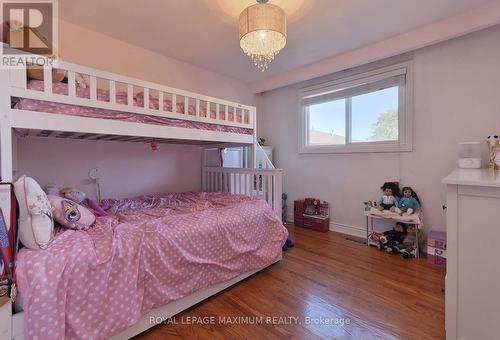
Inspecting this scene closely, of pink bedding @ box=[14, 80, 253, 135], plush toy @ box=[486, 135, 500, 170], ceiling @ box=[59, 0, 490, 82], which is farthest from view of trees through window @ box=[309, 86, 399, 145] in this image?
pink bedding @ box=[14, 80, 253, 135]

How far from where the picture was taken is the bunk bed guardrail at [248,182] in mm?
2350

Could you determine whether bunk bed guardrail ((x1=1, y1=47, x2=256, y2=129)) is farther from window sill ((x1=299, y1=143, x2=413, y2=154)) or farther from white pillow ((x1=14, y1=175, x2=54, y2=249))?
window sill ((x1=299, y1=143, x2=413, y2=154))

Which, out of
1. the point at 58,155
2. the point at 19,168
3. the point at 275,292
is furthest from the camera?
the point at 58,155

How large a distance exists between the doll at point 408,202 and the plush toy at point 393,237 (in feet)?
0.61

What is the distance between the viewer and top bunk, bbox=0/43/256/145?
1.22 metres

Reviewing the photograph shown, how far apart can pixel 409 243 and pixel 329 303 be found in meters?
1.48

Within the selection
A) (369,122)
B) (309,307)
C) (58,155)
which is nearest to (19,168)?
(58,155)

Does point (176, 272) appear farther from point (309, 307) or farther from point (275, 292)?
point (309, 307)

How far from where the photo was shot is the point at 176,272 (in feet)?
4.75

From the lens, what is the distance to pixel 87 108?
4.81ft

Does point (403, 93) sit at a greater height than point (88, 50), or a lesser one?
lesser

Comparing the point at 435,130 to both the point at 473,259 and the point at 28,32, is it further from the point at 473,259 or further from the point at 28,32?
the point at 28,32

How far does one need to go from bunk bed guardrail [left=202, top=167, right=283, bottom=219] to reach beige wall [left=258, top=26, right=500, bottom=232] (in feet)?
4.05

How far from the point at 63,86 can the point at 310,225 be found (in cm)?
309
